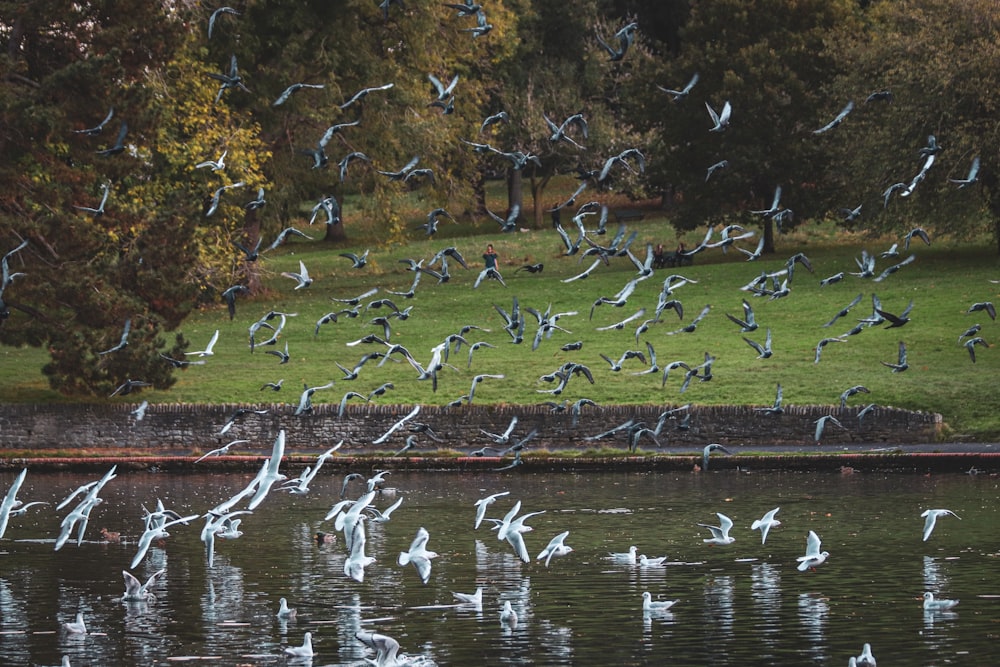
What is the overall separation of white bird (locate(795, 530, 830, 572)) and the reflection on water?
0.69 ft

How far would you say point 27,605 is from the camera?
18.6 meters

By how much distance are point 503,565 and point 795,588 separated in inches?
165

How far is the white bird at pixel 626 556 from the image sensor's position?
20.3m

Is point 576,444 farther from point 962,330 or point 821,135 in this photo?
point 821,135

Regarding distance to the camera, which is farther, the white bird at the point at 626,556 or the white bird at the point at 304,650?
the white bird at the point at 626,556

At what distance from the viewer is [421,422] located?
32.6 meters

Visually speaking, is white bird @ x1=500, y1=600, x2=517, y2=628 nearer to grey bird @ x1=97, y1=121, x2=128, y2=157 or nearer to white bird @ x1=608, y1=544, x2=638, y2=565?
white bird @ x1=608, y1=544, x2=638, y2=565

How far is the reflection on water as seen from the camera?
15961mm

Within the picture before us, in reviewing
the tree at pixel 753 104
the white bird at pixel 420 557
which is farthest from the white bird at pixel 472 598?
the tree at pixel 753 104

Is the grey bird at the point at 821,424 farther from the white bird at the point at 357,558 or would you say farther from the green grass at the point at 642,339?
the white bird at the point at 357,558

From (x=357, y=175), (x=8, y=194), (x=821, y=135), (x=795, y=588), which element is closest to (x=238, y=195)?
(x=357, y=175)

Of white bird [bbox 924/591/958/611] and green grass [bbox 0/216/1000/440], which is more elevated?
green grass [bbox 0/216/1000/440]

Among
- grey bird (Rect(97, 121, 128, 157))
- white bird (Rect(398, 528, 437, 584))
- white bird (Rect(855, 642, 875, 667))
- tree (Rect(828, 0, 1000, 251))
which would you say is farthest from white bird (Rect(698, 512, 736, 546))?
tree (Rect(828, 0, 1000, 251))

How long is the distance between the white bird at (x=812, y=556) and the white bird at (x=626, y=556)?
6.89 feet
